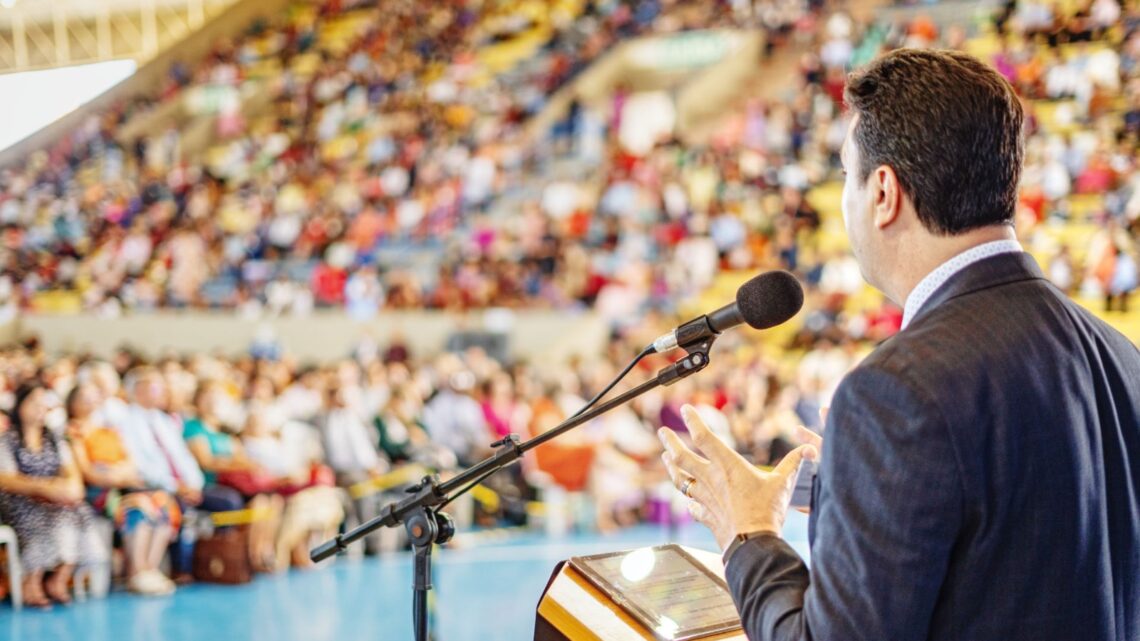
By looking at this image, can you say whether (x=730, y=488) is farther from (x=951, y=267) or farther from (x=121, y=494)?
(x=121, y=494)

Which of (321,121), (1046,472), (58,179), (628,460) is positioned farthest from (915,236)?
(58,179)

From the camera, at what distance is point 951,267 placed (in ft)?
3.80

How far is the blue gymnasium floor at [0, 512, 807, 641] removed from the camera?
473 centimetres

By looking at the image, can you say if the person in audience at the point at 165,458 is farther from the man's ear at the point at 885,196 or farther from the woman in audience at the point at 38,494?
the man's ear at the point at 885,196

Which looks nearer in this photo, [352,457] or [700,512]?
[700,512]

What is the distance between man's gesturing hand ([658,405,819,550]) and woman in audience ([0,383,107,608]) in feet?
14.6

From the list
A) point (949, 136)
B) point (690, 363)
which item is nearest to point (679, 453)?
point (690, 363)

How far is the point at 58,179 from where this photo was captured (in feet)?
48.4

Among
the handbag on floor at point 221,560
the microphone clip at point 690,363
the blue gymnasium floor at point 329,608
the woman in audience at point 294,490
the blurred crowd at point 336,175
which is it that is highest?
the blurred crowd at point 336,175

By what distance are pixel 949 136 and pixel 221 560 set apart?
17.2 feet

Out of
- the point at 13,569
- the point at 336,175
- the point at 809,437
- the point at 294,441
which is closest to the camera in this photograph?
the point at 809,437

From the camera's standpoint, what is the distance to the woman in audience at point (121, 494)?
17.3ft

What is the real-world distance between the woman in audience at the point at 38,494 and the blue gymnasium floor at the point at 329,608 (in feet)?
0.62

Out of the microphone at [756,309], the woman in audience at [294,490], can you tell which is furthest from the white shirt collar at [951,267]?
the woman in audience at [294,490]
